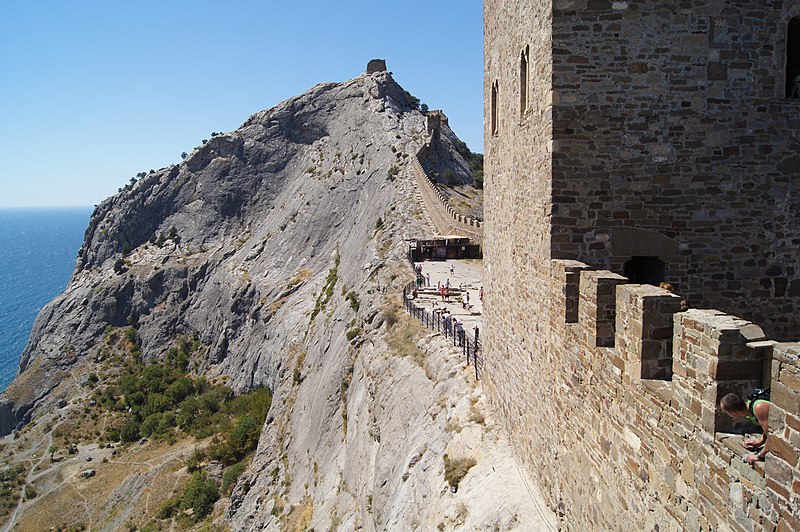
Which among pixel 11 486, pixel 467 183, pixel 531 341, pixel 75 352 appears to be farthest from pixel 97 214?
pixel 531 341

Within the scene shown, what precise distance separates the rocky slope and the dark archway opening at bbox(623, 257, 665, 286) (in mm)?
3760

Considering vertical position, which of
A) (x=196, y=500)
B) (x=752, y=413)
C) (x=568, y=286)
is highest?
(x=568, y=286)

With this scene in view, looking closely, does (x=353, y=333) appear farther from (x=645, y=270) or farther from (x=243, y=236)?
(x=243, y=236)

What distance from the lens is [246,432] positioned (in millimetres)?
41812

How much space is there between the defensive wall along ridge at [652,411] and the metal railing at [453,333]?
17.9 feet

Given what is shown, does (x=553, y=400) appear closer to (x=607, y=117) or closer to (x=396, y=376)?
(x=607, y=117)

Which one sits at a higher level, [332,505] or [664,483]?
[664,483]

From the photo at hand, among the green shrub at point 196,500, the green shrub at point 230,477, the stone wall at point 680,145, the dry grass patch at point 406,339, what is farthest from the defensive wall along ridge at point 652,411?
the green shrub at point 230,477

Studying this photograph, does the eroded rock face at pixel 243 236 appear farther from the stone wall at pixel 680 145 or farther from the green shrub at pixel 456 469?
the stone wall at pixel 680 145

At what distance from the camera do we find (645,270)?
866 centimetres

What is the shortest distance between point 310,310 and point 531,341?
118 feet

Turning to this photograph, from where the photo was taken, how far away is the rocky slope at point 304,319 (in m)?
14.9

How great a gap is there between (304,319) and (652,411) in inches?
1554

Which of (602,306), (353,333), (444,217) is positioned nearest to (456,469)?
(602,306)
